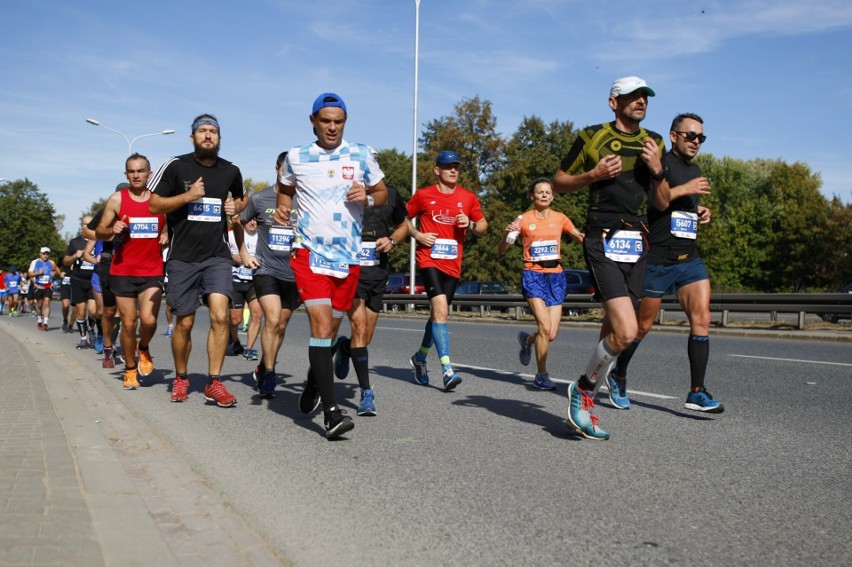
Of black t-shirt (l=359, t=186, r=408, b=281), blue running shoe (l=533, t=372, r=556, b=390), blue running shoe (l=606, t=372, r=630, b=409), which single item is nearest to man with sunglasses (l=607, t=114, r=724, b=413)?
blue running shoe (l=606, t=372, r=630, b=409)

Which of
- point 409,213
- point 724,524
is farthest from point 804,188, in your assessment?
point 724,524

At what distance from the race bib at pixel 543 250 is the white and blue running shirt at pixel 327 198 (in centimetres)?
361

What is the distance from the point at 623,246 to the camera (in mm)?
5871

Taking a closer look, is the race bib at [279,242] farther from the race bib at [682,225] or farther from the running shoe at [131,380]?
the race bib at [682,225]

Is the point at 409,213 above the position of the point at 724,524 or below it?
above

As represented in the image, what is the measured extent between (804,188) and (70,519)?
75006 millimetres

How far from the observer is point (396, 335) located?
685 inches

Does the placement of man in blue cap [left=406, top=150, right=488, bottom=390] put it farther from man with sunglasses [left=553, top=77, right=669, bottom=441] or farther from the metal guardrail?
the metal guardrail

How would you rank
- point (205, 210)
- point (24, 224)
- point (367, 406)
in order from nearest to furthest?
point (367, 406), point (205, 210), point (24, 224)

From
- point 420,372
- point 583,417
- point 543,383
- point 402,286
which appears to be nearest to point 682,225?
point 583,417

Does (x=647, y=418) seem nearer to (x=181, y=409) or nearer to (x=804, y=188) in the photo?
(x=181, y=409)

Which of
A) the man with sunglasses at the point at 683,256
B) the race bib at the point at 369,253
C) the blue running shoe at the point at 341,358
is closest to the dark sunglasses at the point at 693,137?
the man with sunglasses at the point at 683,256

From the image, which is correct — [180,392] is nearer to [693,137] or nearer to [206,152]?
[206,152]

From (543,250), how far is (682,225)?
8.36 feet
